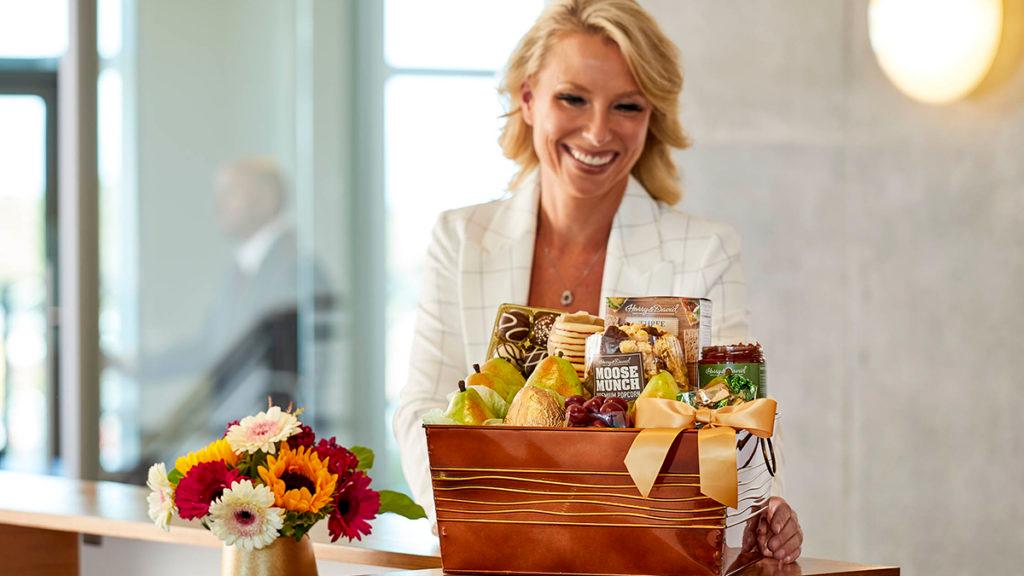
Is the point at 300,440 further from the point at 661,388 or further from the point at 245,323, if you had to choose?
the point at 245,323

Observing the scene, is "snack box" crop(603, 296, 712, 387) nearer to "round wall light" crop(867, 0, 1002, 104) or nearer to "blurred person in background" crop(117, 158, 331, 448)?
"round wall light" crop(867, 0, 1002, 104)

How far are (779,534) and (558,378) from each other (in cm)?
38

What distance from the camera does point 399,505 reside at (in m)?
→ 1.85

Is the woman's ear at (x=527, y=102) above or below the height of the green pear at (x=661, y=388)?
above

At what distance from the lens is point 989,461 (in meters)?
3.50

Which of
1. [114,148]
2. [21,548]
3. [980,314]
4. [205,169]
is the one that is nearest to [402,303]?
[205,169]

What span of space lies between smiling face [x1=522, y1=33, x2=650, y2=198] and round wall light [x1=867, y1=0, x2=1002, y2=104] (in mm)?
1383

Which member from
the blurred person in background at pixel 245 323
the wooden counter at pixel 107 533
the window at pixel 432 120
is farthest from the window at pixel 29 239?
the wooden counter at pixel 107 533

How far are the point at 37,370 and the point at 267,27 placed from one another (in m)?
1.80

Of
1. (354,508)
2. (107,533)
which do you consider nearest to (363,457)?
(354,508)

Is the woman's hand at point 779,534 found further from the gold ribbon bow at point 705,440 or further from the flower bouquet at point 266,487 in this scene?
the flower bouquet at point 266,487

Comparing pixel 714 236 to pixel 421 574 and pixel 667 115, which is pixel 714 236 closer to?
pixel 667 115

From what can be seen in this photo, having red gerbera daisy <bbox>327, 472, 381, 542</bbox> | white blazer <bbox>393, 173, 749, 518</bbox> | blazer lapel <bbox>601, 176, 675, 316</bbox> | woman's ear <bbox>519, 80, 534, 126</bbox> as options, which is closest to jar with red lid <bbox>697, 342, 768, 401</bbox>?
red gerbera daisy <bbox>327, 472, 381, 542</bbox>

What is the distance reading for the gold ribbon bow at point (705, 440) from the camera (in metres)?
1.32
